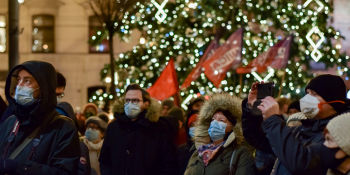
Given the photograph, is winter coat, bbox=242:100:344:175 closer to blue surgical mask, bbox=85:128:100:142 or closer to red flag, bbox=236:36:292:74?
blue surgical mask, bbox=85:128:100:142

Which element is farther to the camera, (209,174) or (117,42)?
(117,42)

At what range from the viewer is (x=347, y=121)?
4492 mm

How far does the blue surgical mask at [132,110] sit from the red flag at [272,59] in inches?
341

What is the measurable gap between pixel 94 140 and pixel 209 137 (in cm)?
331

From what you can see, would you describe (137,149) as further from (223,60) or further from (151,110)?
(223,60)

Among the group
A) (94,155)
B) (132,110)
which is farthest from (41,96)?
(94,155)

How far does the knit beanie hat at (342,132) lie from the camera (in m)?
4.46

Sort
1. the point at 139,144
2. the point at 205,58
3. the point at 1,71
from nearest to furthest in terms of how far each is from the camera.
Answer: the point at 139,144, the point at 205,58, the point at 1,71

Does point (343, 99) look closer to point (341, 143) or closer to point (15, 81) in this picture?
point (341, 143)

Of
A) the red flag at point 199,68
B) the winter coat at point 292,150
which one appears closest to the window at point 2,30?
the red flag at point 199,68

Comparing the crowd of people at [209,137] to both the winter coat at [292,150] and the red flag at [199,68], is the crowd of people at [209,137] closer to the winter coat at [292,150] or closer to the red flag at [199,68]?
the winter coat at [292,150]

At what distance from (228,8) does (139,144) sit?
13.9 metres

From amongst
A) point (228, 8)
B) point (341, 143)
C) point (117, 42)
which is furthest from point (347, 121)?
point (117, 42)

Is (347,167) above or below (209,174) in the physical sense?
above
